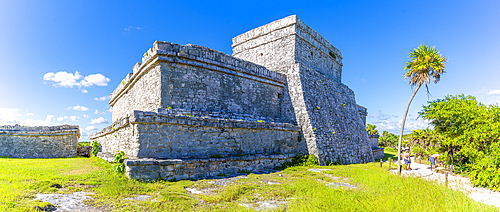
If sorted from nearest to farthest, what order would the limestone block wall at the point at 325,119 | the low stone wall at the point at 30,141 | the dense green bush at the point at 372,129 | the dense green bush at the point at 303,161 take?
the dense green bush at the point at 303,161, the limestone block wall at the point at 325,119, the low stone wall at the point at 30,141, the dense green bush at the point at 372,129

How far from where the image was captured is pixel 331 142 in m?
12.5

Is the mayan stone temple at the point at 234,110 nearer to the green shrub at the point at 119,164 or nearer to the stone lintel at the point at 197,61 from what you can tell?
the stone lintel at the point at 197,61


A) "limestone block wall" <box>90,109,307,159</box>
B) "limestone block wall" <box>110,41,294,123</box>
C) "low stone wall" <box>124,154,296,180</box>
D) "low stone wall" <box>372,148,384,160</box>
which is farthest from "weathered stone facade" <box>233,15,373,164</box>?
"low stone wall" <box>372,148,384,160</box>

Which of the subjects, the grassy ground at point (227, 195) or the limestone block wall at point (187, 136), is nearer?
the grassy ground at point (227, 195)

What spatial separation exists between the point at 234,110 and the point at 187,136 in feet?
11.6

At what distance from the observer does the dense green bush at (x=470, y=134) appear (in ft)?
23.7

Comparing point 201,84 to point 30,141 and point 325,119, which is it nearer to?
point 325,119

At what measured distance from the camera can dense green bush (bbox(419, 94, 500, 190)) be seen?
723cm

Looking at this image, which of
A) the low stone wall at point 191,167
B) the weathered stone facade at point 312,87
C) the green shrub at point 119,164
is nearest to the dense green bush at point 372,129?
the weathered stone facade at point 312,87

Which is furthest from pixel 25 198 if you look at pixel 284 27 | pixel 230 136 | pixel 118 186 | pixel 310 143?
pixel 284 27

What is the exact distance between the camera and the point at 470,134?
27.3ft

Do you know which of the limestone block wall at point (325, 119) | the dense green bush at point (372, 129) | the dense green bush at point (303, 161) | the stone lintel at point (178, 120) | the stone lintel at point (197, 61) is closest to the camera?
the stone lintel at point (178, 120)

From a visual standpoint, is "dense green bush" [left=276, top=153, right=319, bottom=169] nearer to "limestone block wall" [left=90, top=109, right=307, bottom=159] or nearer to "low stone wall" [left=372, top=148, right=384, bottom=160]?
"limestone block wall" [left=90, top=109, right=307, bottom=159]

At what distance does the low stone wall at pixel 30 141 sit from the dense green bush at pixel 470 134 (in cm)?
1972
